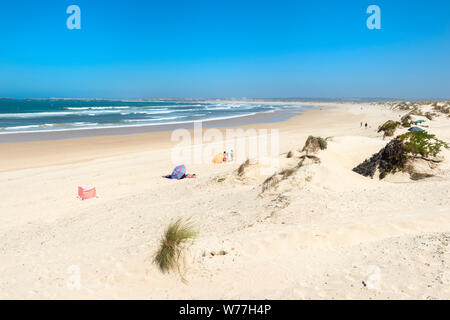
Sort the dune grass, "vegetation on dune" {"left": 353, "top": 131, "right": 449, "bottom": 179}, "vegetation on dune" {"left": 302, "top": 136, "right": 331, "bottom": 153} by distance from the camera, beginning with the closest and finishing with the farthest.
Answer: the dune grass < "vegetation on dune" {"left": 353, "top": 131, "right": 449, "bottom": 179} < "vegetation on dune" {"left": 302, "top": 136, "right": 331, "bottom": 153}

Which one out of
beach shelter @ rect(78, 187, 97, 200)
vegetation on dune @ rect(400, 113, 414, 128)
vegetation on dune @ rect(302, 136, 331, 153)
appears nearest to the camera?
beach shelter @ rect(78, 187, 97, 200)

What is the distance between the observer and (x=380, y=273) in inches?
127

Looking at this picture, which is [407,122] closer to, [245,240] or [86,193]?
[245,240]

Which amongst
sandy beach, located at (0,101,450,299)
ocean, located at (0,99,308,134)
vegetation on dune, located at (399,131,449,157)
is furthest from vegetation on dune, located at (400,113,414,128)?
ocean, located at (0,99,308,134)

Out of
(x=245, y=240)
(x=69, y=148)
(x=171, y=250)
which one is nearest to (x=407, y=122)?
(x=245, y=240)

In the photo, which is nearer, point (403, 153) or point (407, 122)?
point (403, 153)

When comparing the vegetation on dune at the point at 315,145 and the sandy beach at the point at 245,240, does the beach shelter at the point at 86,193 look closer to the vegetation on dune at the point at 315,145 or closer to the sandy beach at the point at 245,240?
the sandy beach at the point at 245,240

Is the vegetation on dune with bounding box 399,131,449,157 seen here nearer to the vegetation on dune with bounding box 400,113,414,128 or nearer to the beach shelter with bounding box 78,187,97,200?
the beach shelter with bounding box 78,187,97,200

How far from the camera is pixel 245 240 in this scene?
4.35 meters

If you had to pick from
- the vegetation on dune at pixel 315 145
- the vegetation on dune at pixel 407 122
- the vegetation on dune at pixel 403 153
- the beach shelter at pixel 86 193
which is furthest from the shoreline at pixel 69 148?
the vegetation on dune at pixel 407 122

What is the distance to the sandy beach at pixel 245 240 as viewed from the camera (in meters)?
3.30

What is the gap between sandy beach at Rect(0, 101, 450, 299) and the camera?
3.30 m

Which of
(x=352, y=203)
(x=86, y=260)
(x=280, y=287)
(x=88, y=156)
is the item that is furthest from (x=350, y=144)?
(x=88, y=156)

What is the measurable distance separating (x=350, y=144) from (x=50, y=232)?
10773 mm
